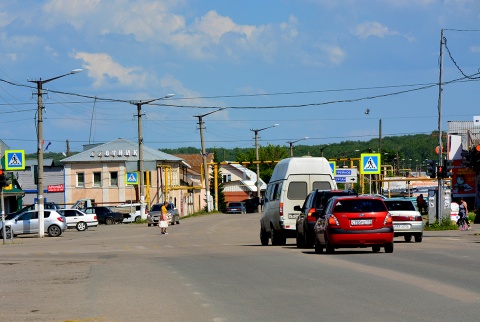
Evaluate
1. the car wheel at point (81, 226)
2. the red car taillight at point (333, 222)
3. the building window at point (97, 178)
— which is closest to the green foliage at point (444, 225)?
the red car taillight at point (333, 222)

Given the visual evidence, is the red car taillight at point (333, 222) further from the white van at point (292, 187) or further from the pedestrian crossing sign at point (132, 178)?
the pedestrian crossing sign at point (132, 178)

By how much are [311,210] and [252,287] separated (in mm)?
11158

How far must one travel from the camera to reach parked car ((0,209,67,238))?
164 feet

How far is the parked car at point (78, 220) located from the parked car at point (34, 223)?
10.6 metres

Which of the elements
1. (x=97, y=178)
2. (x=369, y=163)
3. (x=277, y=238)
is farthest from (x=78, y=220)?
(x=97, y=178)

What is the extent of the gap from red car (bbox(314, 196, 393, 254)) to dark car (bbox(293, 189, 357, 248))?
7.24 feet

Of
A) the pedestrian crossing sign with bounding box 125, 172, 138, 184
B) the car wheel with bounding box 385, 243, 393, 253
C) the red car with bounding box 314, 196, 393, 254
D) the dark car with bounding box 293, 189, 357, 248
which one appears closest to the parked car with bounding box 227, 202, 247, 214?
the pedestrian crossing sign with bounding box 125, 172, 138, 184

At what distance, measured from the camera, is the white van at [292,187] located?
1189 inches

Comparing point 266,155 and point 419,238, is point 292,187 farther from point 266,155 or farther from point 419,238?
point 266,155

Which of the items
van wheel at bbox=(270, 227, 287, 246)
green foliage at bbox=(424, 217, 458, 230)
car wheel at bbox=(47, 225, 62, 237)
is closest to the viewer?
van wheel at bbox=(270, 227, 287, 246)

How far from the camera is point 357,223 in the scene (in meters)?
23.9

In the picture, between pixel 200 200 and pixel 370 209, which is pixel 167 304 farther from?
pixel 200 200

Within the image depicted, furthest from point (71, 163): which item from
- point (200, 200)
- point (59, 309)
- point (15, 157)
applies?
point (59, 309)

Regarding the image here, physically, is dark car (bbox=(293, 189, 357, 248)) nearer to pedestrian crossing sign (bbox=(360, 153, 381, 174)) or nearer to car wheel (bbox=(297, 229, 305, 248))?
car wheel (bbox=(297, 229, 305, 248))
